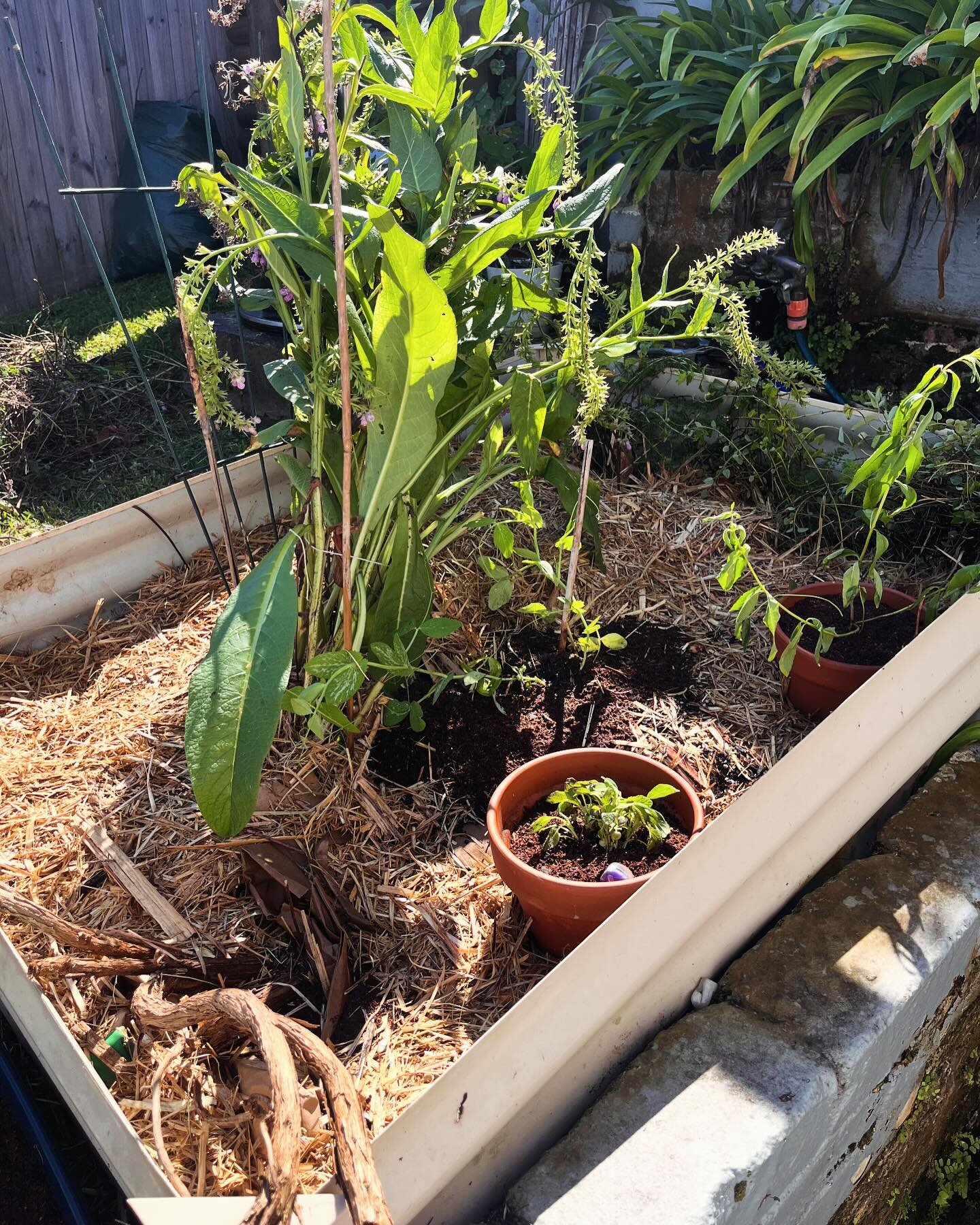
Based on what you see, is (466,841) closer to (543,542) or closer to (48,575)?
(543,542)

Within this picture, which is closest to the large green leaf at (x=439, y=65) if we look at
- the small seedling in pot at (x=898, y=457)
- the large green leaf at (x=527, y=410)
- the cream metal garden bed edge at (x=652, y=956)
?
the large green leaf at (x=527, y=410)

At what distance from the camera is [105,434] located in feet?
11.1

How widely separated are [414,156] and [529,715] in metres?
0.94

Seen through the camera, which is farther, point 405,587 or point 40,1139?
point 405,587

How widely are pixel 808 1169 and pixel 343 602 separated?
104 cm

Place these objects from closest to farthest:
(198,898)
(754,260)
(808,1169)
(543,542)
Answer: (808,1169) < (198,898) < (543,542) < (754,260)

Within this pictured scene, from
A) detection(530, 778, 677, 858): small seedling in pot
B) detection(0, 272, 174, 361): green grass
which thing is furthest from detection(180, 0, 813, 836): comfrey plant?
detection(0, 272, 174, 361): green grass

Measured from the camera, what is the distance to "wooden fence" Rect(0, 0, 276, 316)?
4.32 m

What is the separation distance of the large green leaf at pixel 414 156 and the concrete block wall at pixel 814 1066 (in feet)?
Answer: 4.03

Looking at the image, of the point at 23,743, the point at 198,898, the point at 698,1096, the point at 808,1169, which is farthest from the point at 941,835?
the point at 23,743

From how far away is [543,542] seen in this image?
224cm

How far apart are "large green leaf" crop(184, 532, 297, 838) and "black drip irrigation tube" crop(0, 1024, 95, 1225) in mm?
551

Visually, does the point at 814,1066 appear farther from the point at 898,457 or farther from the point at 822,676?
the point at 898,457

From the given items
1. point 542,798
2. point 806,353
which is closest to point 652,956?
point 542,798
